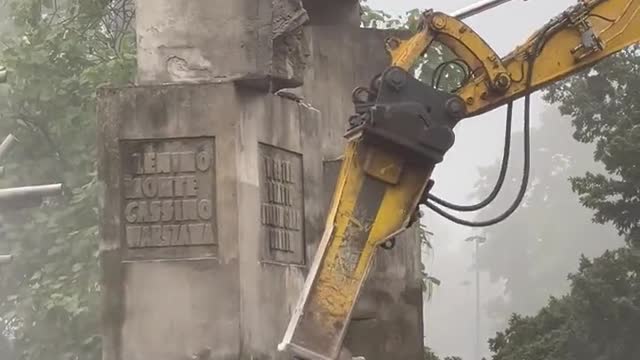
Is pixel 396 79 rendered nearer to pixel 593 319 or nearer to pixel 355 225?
pixel 355 225

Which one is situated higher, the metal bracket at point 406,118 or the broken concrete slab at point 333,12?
the broken concrete slab at point 333,12

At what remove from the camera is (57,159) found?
23.2m

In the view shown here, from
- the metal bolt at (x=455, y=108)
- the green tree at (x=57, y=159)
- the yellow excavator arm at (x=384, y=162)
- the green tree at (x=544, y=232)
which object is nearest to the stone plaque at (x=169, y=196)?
the yellow excavator arm at (x=384, y=162)

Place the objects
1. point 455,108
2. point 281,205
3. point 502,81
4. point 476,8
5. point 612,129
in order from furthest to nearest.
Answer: point 612,129, point 476,8, point 281,205, point 502,81, point 455,108

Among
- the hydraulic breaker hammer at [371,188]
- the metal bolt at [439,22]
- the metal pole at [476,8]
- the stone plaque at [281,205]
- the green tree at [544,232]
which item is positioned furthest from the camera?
the green tree at [544,232]

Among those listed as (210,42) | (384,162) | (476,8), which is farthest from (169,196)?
(476,8)

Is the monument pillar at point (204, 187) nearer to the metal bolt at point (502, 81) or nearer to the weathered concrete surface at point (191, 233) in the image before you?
the weathered concrete surface at point (191, 233)

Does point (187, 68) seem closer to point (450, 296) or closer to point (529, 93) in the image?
point (529, 93)

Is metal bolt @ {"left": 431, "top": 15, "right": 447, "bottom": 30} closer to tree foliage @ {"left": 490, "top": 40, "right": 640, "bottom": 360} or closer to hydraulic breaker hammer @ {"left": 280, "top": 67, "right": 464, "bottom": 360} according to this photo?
hydraulic breaker hammer @ {"left": 280, "top": 67, "right": 464, "bottom": 360}

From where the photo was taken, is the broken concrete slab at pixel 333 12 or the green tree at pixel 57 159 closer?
the broken concrete slab at pixel 333 12

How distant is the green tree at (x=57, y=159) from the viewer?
21.2m

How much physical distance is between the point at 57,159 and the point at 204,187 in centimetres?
1414

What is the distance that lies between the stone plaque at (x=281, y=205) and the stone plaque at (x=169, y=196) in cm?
38

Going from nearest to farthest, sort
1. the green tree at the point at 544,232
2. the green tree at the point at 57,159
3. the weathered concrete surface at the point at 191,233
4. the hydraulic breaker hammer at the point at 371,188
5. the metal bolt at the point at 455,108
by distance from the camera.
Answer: the hydraulic breaker hammer at the point at 371,188 → the metal bolt at the point at 455,108 → the weathered concrete surface at the point at 191,233 → the green tree at the point at 57,159 → the green tree at the point at 544,232
